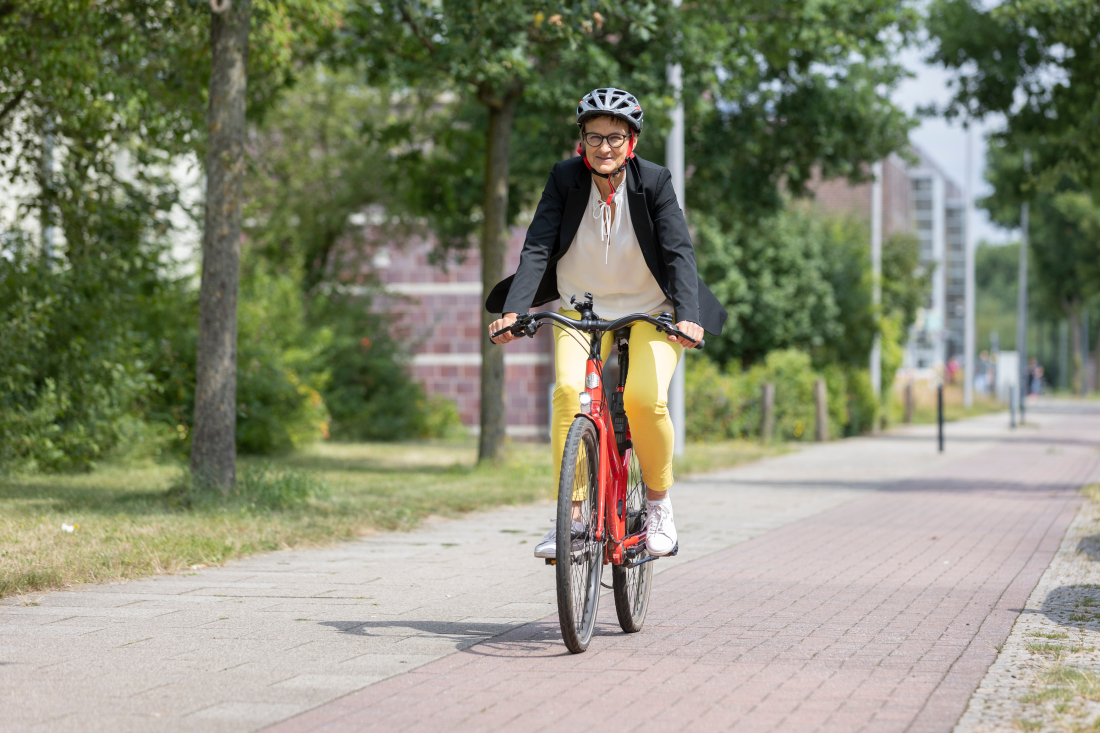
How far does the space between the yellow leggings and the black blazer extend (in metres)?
0.17

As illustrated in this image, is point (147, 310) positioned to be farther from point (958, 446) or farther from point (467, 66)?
point (958, 446)

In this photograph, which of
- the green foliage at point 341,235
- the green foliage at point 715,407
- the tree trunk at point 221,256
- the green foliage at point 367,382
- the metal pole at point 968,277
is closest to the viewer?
the tree trunk at point 221,256

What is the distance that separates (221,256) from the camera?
30.4 ft

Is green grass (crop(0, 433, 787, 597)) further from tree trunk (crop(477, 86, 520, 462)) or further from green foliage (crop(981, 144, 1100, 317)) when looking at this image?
green foliage (crop(981, 144, 1100, 317))

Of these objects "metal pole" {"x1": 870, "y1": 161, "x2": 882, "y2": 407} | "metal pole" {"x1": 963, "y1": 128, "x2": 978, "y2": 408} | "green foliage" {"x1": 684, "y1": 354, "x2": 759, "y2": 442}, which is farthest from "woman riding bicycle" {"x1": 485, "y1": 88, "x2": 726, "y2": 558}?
"metal pole" {"x1": 963, "y1": 128, "x2": 978, "y2": 408}

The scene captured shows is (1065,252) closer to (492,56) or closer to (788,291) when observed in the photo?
(788,291)

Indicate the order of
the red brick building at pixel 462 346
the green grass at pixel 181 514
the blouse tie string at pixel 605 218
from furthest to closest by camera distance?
the red brick building at pixel 462 346
the green grass at pixel 181 514
the blouse tie string at pixel 605 218

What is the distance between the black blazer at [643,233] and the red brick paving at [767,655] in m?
1.33

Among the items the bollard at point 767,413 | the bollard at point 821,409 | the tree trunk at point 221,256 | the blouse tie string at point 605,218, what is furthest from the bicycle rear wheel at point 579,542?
the bollard at point 821,409

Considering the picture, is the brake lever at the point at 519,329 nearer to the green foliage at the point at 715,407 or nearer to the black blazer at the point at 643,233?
the black blazer at the point at 643,233

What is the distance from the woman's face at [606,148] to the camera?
5.14 m

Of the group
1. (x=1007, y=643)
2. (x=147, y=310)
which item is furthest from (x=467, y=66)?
(x=1007, y=643)

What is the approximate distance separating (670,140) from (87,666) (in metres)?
11.8

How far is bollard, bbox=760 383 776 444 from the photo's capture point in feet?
68.8
